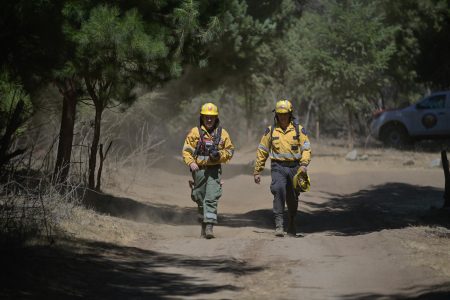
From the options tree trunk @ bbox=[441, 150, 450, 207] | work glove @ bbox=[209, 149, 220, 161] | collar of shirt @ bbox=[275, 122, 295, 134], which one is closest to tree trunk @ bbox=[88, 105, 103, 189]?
work glove @ bbox=[209, 149, 220, 161]

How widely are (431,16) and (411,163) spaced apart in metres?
11.1

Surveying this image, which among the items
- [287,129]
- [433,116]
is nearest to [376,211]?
[287,129]

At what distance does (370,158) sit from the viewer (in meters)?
25.9

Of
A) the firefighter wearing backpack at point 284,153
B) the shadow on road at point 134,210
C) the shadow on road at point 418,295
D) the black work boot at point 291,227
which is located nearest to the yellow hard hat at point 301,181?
the firefighter wearing backpack at point 284,153

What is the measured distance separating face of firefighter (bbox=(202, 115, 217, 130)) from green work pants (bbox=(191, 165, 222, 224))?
586 mm

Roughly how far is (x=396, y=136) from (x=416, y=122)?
1563 millimetres

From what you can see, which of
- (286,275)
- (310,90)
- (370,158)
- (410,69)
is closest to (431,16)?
(410,69)

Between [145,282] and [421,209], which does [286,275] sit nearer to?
[145,282]

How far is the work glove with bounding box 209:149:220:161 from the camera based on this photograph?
36.2ft

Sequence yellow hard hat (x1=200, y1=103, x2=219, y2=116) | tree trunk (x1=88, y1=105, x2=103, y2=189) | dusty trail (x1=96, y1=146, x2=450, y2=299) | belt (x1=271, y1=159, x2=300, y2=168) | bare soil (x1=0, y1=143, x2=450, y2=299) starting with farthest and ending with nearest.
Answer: tree trunk (x1=88, y1=105, x2=103, y2=189), belt (x1=271, y1=159, x2=300, y2=168), yellow hard hat (x1=200, y1=103, x2=219, y2=116), dusty trail (x1=96, y1=146, x2=450, y2=299), bare soil (x1=0, y1=143, x2=450, y2=299)

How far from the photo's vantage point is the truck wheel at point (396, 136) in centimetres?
2992

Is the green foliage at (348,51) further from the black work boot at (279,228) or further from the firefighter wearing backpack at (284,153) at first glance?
the black work boot at (279,228)

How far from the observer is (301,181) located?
11.3 metres

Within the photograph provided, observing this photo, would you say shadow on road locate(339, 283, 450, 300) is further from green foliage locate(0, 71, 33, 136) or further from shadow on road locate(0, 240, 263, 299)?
green foliage locate(0, 71, 33, 136)
